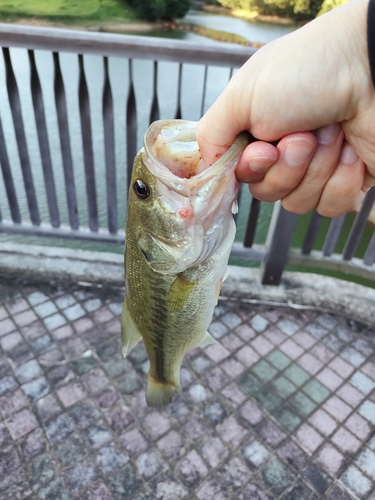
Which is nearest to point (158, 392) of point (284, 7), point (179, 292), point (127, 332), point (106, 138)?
point (127, 332)

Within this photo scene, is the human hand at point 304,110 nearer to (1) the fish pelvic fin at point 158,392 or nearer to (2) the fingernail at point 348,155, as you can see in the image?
(2) the fingernail at point 348,155

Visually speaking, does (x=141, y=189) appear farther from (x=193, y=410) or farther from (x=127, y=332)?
(x=193, y=410)

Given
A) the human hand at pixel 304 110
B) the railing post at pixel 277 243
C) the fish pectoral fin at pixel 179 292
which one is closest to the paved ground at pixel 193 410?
the railing post at pixel 277 243

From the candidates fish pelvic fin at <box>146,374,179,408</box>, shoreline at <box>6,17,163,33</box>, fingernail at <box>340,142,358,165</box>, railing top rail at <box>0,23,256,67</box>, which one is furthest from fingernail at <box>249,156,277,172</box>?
shoreline at <box>6,17,163,33</box>

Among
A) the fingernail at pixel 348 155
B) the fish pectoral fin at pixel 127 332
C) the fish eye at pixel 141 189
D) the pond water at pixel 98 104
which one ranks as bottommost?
the pond water at pixel 98 104

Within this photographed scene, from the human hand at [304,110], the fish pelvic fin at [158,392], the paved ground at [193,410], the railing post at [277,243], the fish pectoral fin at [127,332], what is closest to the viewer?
the human hand at [304,110]
